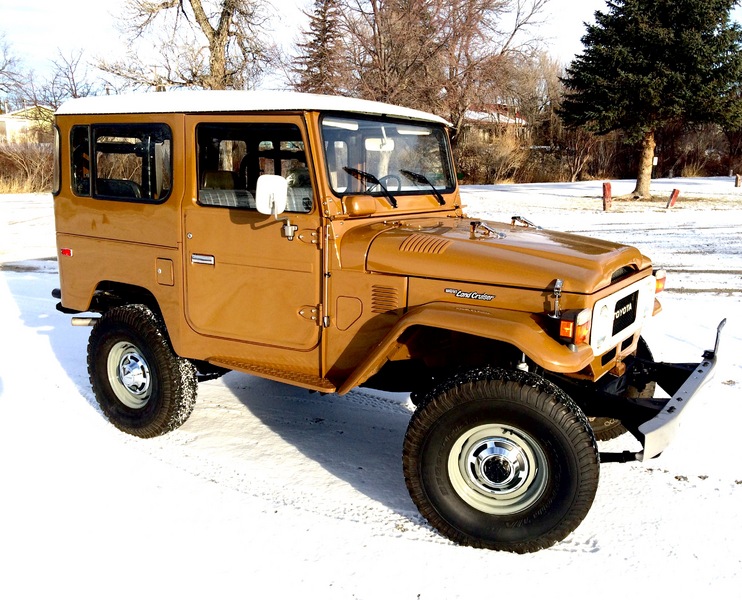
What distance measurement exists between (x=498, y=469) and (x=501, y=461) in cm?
5

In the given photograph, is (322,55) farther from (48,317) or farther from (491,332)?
(491,332)

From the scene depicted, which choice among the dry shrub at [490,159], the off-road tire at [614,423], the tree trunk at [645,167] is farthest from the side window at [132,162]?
the dry shrub at [490,159]

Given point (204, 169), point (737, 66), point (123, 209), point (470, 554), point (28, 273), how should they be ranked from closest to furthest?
point (470, 554), point (204, 169), point (123, 209), point (28, 273), point (737, 66)

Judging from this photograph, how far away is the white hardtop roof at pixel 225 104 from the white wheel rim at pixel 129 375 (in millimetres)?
1655

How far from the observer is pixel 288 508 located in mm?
3814

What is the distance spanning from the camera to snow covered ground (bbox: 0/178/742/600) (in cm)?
317

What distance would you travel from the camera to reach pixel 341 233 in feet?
12.7

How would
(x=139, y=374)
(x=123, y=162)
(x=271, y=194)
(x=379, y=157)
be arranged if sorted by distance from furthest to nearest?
(x=139, y=374) < (x=123, y=162) < (x=379, y=157) < (x=271, y=194)

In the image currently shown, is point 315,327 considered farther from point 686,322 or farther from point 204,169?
point 686,322

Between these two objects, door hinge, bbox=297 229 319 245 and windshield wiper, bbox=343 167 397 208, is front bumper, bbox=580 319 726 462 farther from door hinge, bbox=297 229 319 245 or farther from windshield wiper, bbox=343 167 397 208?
door hinge, bbox=297 229 319 245

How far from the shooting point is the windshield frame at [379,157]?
155 inches

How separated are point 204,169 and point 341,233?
3.63 feet

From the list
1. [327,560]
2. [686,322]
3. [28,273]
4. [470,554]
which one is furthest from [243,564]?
[28,273]

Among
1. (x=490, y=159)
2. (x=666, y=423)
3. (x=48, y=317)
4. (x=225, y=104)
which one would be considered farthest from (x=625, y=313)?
(x=490, y=159)
